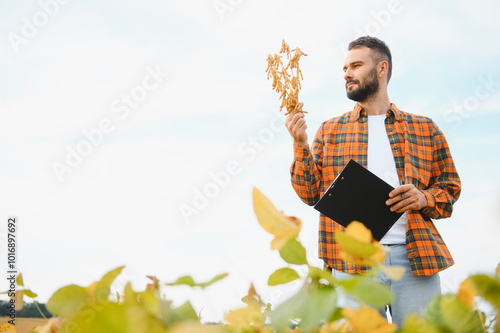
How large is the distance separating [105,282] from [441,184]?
2197mm

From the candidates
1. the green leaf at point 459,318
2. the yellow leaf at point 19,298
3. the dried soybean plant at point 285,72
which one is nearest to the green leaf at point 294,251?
the green leaf at point 459,318

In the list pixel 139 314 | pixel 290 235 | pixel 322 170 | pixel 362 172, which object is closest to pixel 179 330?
pixel 139 314

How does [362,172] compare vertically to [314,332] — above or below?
above

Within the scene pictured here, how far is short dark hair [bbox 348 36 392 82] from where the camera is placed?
261cm

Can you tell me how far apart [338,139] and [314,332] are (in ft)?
6.80

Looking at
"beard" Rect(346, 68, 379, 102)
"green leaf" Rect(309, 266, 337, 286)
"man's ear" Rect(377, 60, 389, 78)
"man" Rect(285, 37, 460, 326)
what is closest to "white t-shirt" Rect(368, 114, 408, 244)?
"man" Rect(285, 37, 460, 326)

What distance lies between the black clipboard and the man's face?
2.34ft

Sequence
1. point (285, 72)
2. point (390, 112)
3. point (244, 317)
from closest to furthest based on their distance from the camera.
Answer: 1. point (244, 317)
2. point (285, 72)
3. point (390, 112)

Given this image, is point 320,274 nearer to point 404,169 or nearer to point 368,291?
point 368,291

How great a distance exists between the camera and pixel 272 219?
1.20ft

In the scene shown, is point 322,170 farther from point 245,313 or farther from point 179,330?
point 179,330

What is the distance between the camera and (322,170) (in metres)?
2.32

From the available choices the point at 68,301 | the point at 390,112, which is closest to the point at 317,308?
the point at 68,301

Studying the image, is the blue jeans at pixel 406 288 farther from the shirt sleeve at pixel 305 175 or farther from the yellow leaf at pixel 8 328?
the yellow leaf at pixel 8 328
